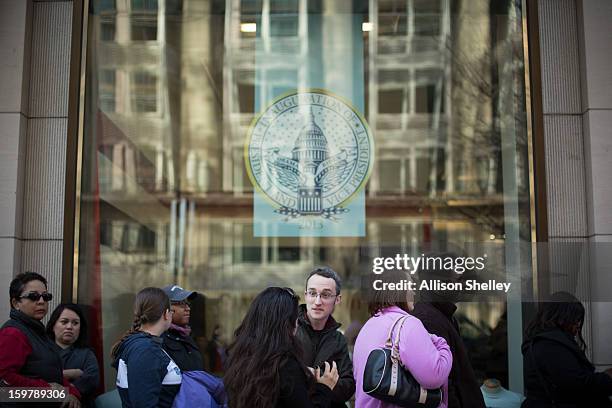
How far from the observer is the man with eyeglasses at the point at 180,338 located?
209 inches

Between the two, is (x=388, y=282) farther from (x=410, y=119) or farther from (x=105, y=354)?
(x=410, y=119)

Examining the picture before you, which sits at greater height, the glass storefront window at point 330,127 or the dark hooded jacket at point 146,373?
the glass storefront window at point 330,127

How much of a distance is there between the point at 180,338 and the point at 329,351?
40.4 inches

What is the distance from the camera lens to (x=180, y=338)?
5.51 m

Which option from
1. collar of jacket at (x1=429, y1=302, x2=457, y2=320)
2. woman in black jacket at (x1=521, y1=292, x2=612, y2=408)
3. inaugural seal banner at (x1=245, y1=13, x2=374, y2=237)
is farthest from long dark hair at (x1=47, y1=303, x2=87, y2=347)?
woman in black jacket at (x1=521, y1=292, x2=612, y2=408)

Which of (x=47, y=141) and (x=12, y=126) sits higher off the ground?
(x=12, y=126)

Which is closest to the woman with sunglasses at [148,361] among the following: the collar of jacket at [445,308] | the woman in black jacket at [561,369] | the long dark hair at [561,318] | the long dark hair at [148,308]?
the long dark hair at [148,308]

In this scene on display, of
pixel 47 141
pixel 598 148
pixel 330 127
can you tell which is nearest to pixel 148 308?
pixel 47 141

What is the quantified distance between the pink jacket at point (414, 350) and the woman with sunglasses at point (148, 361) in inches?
44.6

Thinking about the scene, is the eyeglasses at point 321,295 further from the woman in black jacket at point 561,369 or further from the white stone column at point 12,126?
the white stone column at point 12,126

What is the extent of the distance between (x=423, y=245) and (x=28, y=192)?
145 inches

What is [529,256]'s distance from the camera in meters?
7.02

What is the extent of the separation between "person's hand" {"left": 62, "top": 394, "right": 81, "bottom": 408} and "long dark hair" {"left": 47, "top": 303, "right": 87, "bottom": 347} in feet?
2.14

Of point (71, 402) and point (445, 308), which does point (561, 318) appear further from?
point (71, 402)
